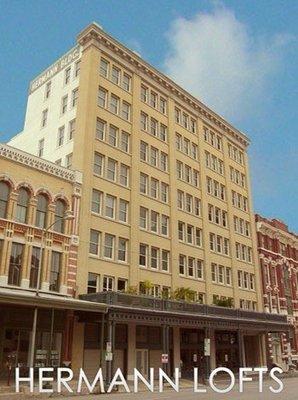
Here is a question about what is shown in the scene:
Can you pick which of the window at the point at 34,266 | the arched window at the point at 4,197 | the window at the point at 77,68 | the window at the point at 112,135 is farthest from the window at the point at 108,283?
the window at the point at 77,68

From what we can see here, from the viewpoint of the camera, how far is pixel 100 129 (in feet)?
133

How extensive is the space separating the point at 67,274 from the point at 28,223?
4.80 m

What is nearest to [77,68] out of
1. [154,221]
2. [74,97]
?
[74,97]

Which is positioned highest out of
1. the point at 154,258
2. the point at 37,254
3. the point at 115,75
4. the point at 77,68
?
the point at 77,68

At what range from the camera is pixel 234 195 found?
57844 mm

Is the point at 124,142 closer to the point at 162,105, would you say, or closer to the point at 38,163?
the point at 162,105

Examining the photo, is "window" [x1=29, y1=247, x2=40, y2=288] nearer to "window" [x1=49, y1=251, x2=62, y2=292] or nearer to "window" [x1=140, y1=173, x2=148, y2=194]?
"window" [x1=49, y1=251, x2=62, y2=292]

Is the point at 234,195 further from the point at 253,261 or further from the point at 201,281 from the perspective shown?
the point at 201,281

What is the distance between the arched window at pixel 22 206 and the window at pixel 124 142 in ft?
41.0

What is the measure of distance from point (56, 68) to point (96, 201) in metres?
17.2

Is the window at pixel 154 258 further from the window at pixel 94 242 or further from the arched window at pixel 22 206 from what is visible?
the arched window at pixel 22 206

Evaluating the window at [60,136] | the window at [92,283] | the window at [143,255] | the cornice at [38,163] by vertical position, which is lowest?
the window at [92,283]

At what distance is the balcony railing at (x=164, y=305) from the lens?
102 feet

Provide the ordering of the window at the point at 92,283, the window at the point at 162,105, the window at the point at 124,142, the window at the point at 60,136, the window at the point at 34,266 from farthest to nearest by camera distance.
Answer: the window at the point at 162,105 → the window at the point at 124,142 → the window at the point at 60,136 → the window at the point at 92,283 → the window at the point at 34,266
